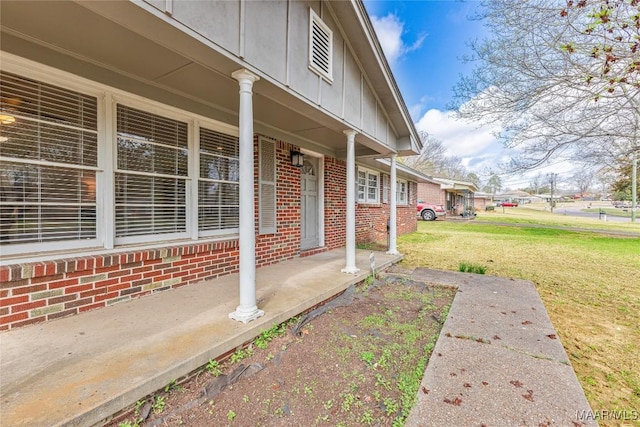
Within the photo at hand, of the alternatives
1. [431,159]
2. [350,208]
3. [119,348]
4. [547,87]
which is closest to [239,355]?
[119,348]

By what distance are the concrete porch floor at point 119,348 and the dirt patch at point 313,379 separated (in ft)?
0.46

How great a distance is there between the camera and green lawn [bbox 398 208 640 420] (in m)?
2.55

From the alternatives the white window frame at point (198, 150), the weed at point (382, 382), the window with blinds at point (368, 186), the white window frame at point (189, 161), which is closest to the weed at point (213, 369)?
the weed at point (382, 382)

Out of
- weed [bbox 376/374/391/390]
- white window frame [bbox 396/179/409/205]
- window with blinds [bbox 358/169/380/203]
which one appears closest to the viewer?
weed [bbox 376/374/391/390]

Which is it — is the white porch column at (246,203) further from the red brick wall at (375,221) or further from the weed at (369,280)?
the red brick wall at (375,221)

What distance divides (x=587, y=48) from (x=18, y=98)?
7528 millimetres

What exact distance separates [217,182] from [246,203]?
1.70 meters

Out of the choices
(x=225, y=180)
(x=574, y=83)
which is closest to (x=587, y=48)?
(x=574, y=83)

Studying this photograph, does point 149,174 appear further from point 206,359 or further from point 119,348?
point 206,359

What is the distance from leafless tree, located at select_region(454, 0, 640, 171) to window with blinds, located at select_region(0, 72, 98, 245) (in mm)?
6644

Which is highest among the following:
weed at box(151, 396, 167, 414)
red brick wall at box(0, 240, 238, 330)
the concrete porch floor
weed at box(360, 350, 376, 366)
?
red brick wall at box(0, 240, 238, 330)

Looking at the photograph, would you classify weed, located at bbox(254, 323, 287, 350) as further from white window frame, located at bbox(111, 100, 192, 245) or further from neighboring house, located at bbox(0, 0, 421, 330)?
white window frame, located at bbox(111, 100, 192, 245)

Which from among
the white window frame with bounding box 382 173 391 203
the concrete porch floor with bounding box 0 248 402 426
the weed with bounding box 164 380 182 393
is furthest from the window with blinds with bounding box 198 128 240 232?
the white window frame with bounding box 382 173 391 203

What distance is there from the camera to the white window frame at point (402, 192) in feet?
37.9
